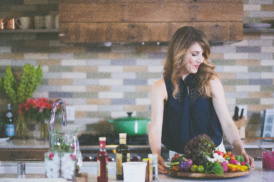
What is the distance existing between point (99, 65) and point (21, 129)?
3.36 feet

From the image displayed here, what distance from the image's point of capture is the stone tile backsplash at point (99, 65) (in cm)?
412

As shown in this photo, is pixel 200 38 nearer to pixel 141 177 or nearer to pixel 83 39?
pixel 141 177

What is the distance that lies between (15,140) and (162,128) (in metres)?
1.81

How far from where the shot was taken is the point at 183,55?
8.05ft

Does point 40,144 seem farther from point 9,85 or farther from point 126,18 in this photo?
point 126,18

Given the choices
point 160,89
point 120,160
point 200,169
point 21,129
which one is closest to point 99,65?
point 21,129

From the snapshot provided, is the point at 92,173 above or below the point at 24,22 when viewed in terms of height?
below

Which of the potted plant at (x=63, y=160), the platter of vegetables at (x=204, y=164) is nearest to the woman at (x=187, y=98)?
the platter of vegetables at (x=204, y=164)

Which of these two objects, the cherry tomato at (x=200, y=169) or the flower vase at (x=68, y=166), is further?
the cherry tomato at (x=200, y=169)

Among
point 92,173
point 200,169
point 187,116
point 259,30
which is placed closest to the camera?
point 200,169

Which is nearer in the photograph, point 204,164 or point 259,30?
point 204,164

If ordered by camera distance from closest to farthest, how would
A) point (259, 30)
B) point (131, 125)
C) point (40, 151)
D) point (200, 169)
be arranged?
point (200, 169) < point (40, 151) < point (131, 125) < point (259, 30)

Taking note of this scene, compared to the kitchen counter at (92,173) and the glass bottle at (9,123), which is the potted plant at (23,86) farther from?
the kitchen counter at (92,173)

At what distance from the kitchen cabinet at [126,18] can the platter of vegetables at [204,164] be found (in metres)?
1.86
